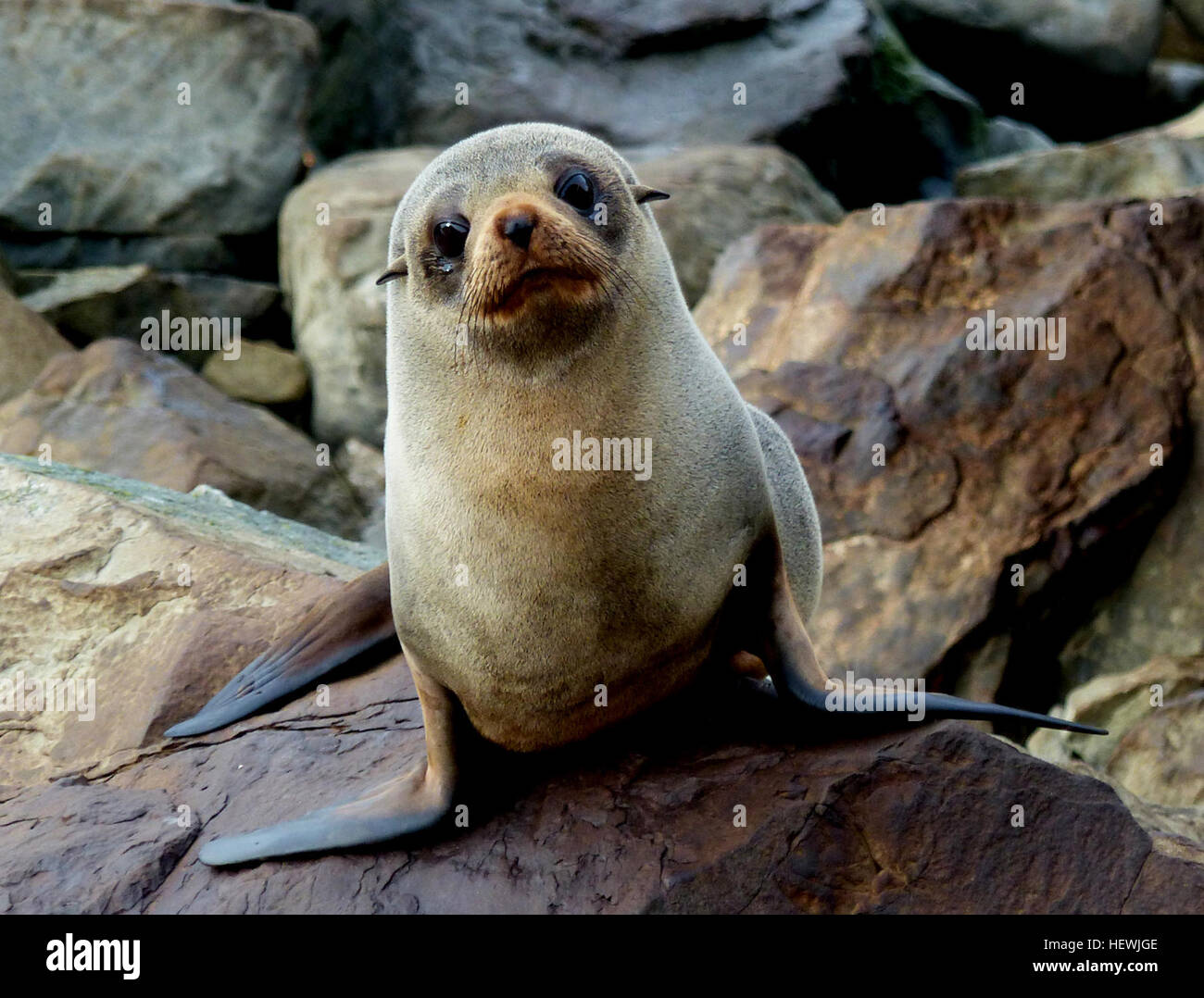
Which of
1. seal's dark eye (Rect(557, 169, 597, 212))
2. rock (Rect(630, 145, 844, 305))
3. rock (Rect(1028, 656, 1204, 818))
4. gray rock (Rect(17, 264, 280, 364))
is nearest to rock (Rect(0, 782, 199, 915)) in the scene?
seal's dark eye (Rect(557, 169, 597, 212))

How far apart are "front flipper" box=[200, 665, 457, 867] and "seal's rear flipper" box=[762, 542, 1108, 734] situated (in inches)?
35.1

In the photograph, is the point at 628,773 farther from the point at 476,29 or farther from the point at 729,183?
the point at 476,29

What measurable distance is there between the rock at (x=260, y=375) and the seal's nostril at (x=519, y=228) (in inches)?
332

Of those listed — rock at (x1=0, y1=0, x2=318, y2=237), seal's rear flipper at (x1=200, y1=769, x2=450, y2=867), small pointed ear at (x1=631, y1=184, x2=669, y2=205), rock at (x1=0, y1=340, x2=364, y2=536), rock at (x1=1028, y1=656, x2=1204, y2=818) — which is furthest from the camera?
rock at (x1=0, y1=0, x2=318, y2=237)

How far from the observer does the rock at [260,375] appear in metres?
11.3

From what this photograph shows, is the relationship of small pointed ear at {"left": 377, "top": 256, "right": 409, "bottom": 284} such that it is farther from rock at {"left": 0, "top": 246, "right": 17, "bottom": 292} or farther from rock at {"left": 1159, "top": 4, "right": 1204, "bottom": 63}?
rock at {"left": 1159, "top": 4, "right": 1204, "bottom": 63}

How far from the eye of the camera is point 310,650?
4.66 metres

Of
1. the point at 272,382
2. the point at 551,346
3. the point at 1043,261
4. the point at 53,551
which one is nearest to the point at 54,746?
the point at 53,551

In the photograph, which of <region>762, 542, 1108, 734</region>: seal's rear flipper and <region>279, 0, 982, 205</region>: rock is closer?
<region>762, 542, 1108, 734</region>: seal's rear flipper

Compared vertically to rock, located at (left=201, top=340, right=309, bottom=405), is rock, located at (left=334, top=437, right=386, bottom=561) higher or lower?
lower

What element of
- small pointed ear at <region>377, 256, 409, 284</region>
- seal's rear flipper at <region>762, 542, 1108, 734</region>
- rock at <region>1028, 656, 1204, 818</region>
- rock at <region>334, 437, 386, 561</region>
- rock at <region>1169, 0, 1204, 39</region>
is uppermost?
rock at <region>1169, 0, 1204, 39</region>

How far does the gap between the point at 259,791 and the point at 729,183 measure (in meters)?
7.98

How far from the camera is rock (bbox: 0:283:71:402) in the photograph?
10234 millimetres

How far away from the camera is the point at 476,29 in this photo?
44.0 ft
